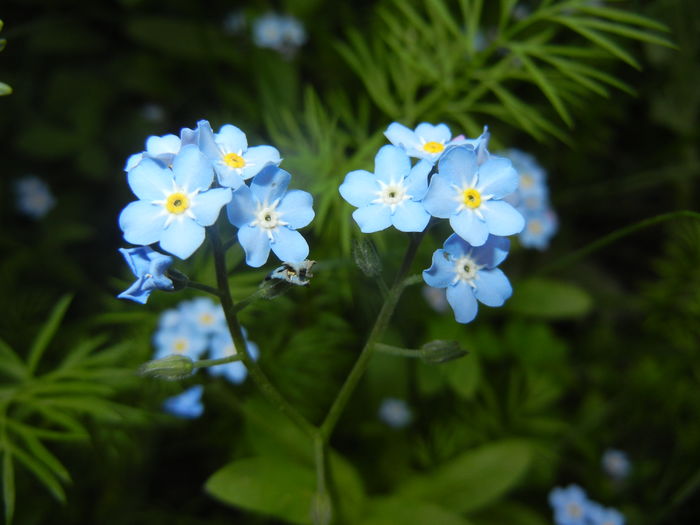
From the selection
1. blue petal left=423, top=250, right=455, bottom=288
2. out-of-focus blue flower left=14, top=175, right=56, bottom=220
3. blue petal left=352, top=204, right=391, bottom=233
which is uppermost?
out-of-focus blue flower left=14, top=175, right=56, bottom=220

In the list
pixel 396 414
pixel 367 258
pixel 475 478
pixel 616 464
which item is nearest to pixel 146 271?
pixel 367 258

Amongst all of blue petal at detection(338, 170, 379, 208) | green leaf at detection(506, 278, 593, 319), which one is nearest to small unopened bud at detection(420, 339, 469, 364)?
blue petal at detection(338, 170, 379, 208)

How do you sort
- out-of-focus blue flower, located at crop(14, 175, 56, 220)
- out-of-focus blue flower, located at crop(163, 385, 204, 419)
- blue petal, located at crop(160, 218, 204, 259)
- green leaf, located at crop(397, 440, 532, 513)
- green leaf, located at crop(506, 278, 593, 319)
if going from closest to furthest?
blue petal, located at crop(160, 218, 204, 259)
out-of-focus blue flower, located at crop(163, 385, 204, 419)
green leaf, located at crop(397, 440, 532, 513)
green leaf, located at crop(506, 278, 593, 319)
out-of-focus blue flower, located at crop(14, 175, 56, 220)

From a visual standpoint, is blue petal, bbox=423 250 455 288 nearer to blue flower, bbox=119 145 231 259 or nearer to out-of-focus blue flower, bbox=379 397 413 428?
blue flower, bbox=119 145 231 259

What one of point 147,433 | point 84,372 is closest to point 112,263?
point 147,433

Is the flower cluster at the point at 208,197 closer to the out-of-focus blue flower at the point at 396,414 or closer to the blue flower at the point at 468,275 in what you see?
the blue flower at the point at 468,275

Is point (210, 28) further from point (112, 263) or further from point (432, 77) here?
point (432, 77)

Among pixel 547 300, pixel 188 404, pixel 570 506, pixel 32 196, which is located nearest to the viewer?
pixel 188 404

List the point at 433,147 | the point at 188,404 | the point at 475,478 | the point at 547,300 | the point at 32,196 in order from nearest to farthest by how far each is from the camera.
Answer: the point at 433,147
the point at 188,404
the point at 475,478
the point at 547,300
the point at 32,196

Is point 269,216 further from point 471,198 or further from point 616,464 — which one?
point 616,464
